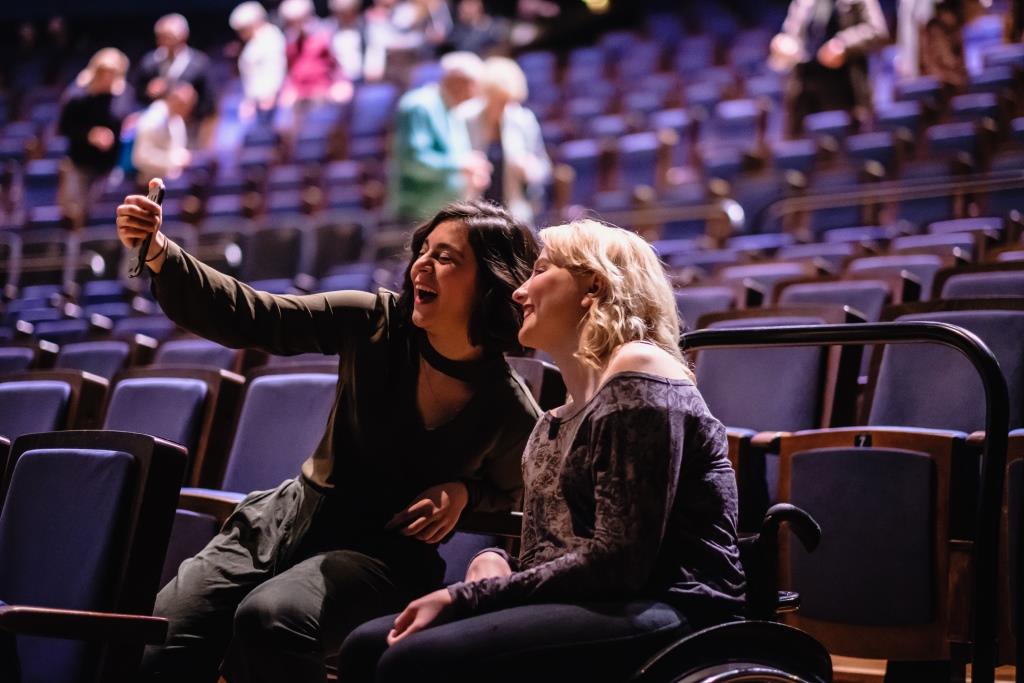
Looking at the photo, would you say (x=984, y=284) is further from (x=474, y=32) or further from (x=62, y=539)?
(x=474, y=32)

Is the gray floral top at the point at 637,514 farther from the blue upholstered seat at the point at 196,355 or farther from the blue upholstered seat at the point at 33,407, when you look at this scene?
the blue upholstered seat at the point at 196,355

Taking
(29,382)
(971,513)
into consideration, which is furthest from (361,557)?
(29,382)

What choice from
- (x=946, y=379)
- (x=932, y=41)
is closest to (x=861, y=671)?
(x=946, y=379)

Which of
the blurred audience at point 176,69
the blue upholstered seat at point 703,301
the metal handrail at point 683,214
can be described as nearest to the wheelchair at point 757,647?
the blue upholstered seat at point 703,301

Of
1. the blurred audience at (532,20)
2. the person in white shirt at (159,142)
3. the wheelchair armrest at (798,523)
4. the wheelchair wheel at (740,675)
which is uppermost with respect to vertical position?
the blurred audience at (532,20)

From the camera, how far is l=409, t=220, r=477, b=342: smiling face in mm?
819

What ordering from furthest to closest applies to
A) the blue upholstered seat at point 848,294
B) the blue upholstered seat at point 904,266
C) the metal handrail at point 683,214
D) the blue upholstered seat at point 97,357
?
the metal handrail at point 683,214, the blue upholstered seat at point 97,357, the blue upholstered seat at point 904,266, the blue upholstered seat at point 848,294

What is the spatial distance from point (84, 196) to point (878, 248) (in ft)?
7.24

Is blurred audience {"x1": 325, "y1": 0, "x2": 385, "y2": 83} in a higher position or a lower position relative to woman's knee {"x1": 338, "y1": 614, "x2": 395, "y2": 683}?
higher

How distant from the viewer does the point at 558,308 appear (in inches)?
26.6

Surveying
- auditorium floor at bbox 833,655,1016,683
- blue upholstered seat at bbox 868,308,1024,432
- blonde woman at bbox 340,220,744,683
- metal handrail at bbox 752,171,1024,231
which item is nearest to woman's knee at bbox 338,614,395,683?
blonde woman at bbox 340,220,744,683

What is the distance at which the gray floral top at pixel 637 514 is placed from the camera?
0.58 meters

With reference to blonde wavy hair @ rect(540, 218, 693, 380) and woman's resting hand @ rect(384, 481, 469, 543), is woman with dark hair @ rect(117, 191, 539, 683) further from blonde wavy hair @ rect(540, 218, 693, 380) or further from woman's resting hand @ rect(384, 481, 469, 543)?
blonde wavy hair @ rect(540, 218, 693, 380)

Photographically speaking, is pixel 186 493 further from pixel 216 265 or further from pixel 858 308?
pixel 216 265
